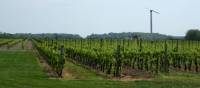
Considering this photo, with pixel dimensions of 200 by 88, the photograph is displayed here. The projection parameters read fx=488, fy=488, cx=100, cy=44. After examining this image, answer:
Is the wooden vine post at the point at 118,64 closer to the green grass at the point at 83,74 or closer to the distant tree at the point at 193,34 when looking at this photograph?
the green grass at the point at 83,74

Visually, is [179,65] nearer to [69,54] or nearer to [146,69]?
[146,69]

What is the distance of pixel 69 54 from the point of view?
46.3 metres

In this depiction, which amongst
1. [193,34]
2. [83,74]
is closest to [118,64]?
[83,74]

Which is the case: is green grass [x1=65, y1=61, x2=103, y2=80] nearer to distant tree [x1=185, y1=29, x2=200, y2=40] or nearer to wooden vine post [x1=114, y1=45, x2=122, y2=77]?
wooden vine post [x1=114, y1=45, x2=122, y2=77]

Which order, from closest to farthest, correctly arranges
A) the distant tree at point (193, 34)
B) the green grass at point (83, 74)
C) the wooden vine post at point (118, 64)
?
the green grass at point (83, 74), the wooden vine post at point (118, 64), the distant tree at point (193, 34)

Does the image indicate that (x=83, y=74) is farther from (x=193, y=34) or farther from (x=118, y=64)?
(x=193, y=34)

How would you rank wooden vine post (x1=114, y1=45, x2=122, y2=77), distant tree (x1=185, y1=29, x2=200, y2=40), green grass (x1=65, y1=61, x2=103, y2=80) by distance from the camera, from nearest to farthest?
green grass (x1=65, y1=61, x2=103, y2=80) < wooden vine post (x1=114, y1=45, x2=122, y2=77) < distant tree (x1=185, y1=29, x2=200, y2=40)

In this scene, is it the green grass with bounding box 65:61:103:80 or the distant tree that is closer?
the green grass with bounding box 65:61:103:80

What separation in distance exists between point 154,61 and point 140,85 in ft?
36.3

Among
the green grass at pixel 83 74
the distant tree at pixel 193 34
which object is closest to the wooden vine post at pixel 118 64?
the green grass at pixel 83 74

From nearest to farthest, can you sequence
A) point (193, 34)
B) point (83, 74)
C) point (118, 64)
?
point (118, 64) < point (83, 74) < point (193, 34)

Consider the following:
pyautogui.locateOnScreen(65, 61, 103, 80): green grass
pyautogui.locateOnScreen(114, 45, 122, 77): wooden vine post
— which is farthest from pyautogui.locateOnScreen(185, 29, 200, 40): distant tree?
pyautogui.locateOnScreen(114, 45, 122, 77): wooden vine post

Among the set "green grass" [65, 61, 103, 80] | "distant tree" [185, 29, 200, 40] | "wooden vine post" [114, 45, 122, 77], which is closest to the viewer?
"green grass" [65, 61, 103, 80]

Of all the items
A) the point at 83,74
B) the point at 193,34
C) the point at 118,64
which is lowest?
the point at 83,74
